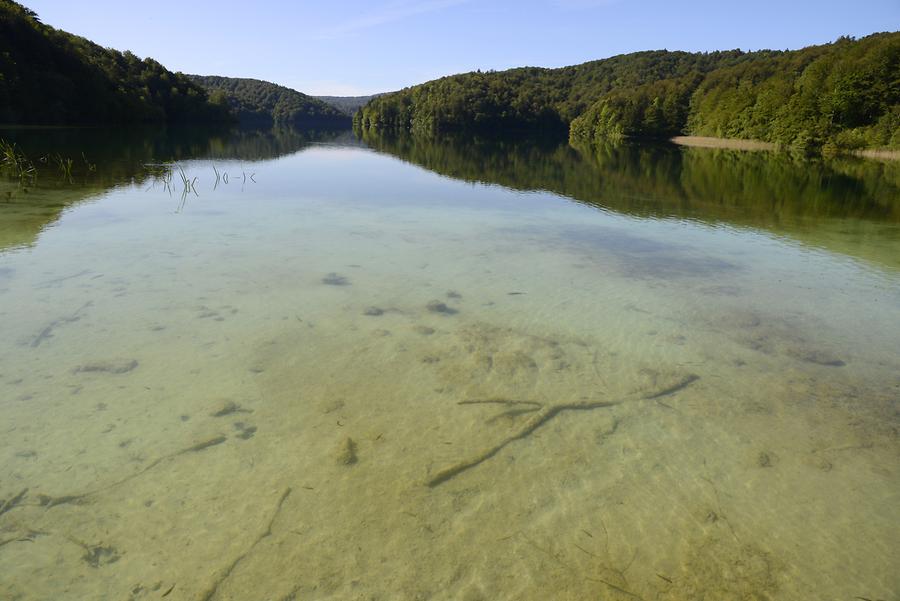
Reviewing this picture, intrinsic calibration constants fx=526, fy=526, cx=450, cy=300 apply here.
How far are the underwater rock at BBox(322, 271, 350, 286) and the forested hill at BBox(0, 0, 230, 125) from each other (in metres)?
60.4

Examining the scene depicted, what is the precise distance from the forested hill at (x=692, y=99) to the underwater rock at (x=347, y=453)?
180 feet

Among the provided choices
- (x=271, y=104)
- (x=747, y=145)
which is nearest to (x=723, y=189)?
(x=747, y=145)

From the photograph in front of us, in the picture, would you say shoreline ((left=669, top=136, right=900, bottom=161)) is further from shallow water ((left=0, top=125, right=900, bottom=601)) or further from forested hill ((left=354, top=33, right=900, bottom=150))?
shallow water ((left=0, top=125, right=900, bottom=601))

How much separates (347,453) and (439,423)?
833mm

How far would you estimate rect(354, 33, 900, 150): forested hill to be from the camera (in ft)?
165

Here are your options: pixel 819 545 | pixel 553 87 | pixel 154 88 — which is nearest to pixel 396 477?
pixel 819 545

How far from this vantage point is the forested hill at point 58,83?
53069 mm

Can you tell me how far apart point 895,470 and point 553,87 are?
153m

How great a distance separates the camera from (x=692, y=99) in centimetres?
8612

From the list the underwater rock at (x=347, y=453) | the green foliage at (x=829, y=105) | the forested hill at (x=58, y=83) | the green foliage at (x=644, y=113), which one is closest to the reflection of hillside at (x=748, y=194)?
the underwater rock at (x=347, y=453)

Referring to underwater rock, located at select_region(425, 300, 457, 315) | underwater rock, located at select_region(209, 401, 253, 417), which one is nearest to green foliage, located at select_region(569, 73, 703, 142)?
underwater rock, located at select_region(425, 300, 457, 315)

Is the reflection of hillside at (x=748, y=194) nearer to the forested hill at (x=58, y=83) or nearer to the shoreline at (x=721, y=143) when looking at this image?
the shoreline at (x=721, y=143)

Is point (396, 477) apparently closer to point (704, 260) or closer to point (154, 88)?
point (704, 260)

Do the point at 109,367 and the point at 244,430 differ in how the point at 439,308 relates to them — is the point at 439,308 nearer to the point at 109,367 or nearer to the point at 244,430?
the point at 244,430
